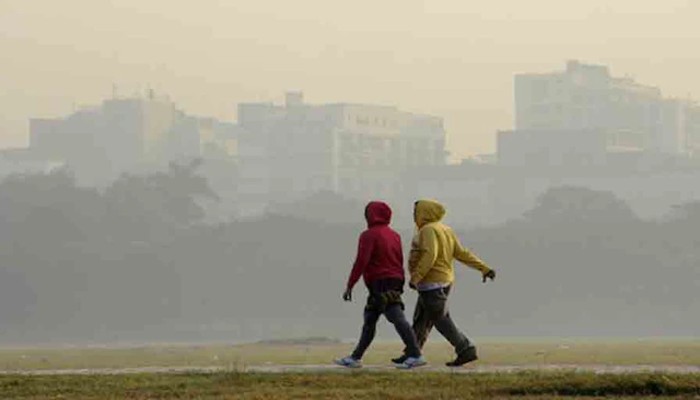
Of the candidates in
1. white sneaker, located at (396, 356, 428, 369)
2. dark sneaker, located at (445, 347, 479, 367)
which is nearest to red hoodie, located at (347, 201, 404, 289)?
white sneaker, located at (396, 356, 428, 369)

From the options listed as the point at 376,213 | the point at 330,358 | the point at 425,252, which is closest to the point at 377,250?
the point at 376,213

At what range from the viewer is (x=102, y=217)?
10438 centimetres

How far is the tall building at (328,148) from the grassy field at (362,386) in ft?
462

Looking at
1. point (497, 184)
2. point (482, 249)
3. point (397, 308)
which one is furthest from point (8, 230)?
point (397, 308)

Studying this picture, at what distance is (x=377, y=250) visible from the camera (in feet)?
57.0

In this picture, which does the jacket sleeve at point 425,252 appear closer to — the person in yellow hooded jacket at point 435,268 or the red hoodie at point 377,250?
the person in yellow hooded jacket at point 435,268

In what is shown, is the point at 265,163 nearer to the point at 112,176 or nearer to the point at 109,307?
the point at 112,176

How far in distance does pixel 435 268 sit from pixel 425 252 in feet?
0.70

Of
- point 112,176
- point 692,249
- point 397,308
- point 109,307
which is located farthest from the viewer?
point 112,176

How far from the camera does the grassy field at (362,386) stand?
576 inches

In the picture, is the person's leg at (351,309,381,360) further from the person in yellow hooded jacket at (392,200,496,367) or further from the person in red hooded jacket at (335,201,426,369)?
the person in yellow hooded jacket at (392,200,496,367)

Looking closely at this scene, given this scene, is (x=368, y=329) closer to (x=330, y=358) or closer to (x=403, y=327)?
(x=403, y=327)

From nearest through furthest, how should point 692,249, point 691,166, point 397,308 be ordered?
point 397,308, point 692,249, point 691,166

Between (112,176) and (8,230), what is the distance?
2220 inches
